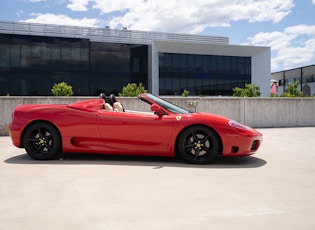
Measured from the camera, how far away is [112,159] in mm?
5496

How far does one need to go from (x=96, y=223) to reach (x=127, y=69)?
134 ft

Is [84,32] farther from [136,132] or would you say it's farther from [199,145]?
[199,145]

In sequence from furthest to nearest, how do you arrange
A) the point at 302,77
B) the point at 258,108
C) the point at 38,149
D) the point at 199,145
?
the point at 302,77 → the point at 258,108 → the point at 38,149 → the point at 199,145

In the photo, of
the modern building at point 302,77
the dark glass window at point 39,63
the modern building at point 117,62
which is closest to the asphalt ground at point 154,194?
the dark glass window at point 39,63

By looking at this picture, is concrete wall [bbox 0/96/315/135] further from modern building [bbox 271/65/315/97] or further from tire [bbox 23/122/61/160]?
modern building [bbox 271/65/315/97]

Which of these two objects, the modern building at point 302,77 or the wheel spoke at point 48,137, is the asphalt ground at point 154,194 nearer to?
the wheel spoke at point 48,137

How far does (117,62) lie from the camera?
41.9 metres

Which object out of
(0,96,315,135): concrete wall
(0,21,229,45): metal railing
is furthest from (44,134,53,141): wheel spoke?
(0,21,229,45): metal railing

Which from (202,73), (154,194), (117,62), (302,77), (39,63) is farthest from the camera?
(302,77)

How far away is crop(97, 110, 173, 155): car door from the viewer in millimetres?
5098

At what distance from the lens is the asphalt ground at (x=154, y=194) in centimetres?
261

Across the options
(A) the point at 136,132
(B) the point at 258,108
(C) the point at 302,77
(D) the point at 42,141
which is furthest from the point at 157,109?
(C) the point at 302,77

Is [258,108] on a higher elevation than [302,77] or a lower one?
lower

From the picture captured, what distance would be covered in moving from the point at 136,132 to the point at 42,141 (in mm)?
1702
